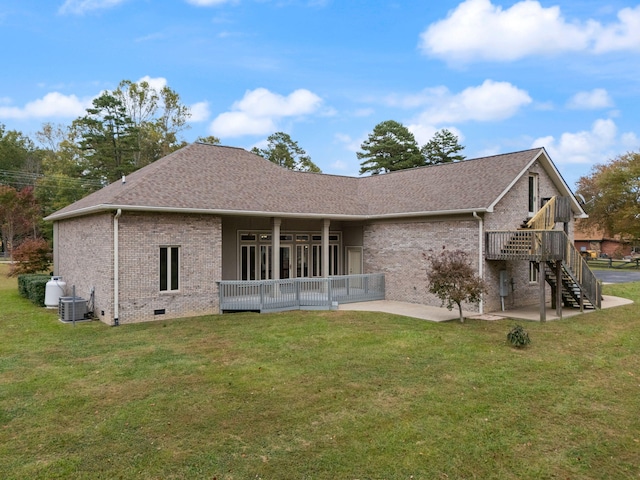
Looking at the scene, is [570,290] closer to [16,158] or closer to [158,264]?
[158,264]

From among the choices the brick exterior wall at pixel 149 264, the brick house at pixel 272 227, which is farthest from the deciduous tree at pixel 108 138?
the brick exterior wall at pixel 149 264

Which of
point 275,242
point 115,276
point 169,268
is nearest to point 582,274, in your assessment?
point 275,242

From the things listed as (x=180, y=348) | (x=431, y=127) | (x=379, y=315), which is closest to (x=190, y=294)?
(x=180, y=348)

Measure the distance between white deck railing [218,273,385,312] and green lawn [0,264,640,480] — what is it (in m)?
3.24

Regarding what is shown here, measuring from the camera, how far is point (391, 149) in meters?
52.3

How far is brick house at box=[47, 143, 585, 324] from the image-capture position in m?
14.4

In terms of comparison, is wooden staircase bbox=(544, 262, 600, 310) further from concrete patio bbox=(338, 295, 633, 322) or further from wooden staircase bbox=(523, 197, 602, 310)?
concrete patio bbox=(338, 295, 633, 322)

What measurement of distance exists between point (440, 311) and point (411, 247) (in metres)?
3.18

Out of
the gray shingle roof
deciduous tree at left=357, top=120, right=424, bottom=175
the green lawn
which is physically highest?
deciduous tree at left=357, top=120, right=424, bottom=175

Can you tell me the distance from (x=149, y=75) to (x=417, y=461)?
165 ft

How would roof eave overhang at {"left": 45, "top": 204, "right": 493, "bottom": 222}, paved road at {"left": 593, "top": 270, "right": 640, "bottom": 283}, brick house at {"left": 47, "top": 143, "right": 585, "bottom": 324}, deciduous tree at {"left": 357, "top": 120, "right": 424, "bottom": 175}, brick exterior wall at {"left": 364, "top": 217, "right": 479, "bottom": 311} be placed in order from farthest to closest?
deciduous tree at {"left": 357, "top": 120, "right": 424, "bottom": 175} → paved road at {"left": 593, "top": 270, "right": 640, "bottom": 283} → brick exterior wall at {"left": 364, "top": 217, "right": 479, "bottom": 311} → brick house at {"left": 47, "top": 143, "right": 585, "bottom": 324} → roof eave overhang at {"left": 45, "top": 204, "right": 493, "bottom": 222}

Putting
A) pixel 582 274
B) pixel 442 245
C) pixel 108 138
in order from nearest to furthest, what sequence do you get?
pixel 582 274, pixel 442 245, pixel 108 138

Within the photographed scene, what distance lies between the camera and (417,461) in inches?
216

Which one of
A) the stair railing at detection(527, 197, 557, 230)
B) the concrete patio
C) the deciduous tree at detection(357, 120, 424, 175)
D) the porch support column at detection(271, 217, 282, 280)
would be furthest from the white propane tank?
the deciduous tree at detection(357, 120, 424, 175)
